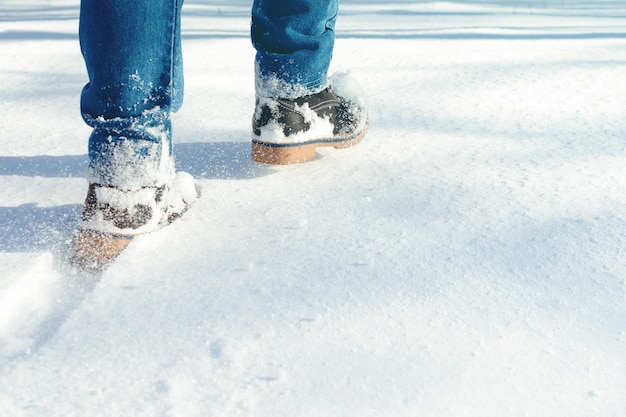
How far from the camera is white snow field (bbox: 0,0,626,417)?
0.61 m

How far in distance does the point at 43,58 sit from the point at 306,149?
1013 millimetres

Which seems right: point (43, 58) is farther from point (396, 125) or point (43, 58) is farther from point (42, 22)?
point (396, 125)

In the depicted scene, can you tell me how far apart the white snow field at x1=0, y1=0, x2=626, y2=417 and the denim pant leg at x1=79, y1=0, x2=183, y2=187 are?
10cm

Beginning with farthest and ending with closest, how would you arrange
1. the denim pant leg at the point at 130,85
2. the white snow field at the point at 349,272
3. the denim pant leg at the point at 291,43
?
the denim pant leg at the point at 291,43, the denim pant leg at the point at 130,85, the white snow field at the point at 349,272

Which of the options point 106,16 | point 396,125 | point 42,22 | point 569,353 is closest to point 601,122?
point 396,125

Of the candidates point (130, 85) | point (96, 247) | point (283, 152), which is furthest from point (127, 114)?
point (283, 152)

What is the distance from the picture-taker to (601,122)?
1.28 m

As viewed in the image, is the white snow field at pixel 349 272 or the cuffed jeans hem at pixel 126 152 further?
the cuffed jeans hem at pixel 126 152

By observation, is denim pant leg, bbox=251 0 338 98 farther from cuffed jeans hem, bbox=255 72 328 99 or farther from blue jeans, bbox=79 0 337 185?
blue jeans, bbox=79 0 337 185

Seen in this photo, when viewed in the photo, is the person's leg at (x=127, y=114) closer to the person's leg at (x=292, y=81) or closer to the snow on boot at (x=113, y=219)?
the snow on boot at (x=113, y=219)

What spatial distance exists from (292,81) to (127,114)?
33cm

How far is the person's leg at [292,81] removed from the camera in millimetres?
1070

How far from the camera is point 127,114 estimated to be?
0.84m

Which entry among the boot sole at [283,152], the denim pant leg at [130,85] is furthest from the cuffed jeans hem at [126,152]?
the boot sole at [283,152]
